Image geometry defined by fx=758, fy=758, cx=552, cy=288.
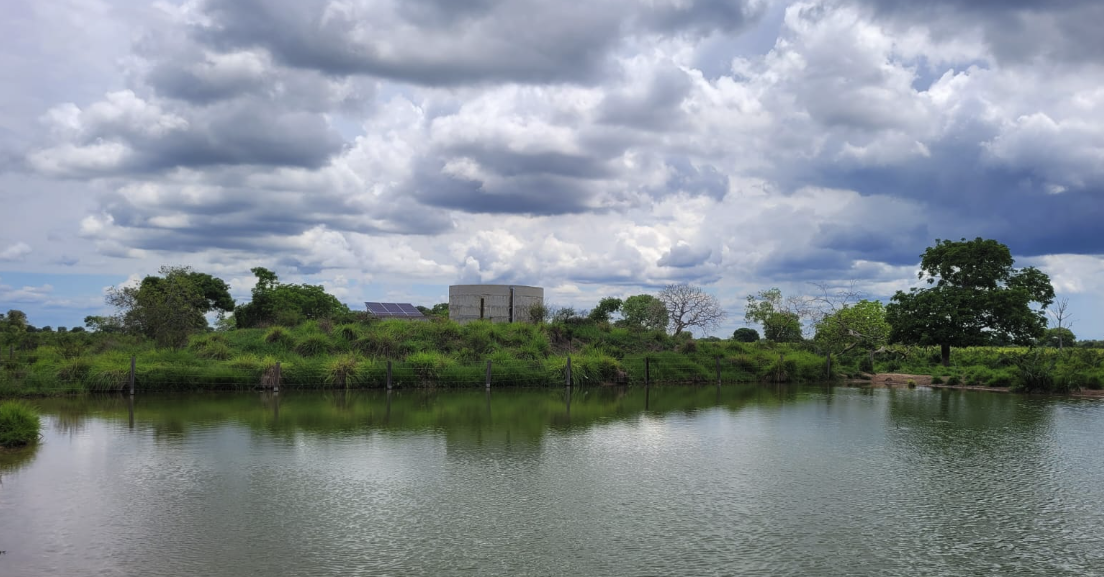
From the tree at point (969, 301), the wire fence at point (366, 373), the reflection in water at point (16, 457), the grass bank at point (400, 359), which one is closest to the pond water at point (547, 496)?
the reflection in water at point (16, 457)

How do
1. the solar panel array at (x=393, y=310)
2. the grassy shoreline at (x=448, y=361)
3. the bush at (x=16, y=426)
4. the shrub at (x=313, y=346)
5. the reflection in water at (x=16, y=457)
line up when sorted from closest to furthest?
the reflection in water at (x=16, y=457) → the bush at (x=16, y=426) → the grassy shoreline at (x=448, y=361) → the shrub at (x=313, y=346) → the solar panel array at (x=393, y=310)

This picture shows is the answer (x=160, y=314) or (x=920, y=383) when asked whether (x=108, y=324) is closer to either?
(x=160, y=314)

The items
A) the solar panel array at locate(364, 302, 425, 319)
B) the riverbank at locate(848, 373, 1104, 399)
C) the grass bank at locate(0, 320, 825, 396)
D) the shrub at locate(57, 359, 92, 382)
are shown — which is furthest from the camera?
the solar panel array at locate(364, 302, 425, 319)

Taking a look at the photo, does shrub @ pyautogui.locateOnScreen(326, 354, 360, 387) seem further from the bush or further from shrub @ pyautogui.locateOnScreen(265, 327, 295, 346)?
the bush

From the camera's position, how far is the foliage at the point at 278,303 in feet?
166

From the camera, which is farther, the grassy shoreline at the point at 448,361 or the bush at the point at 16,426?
the grassy shoreline at the point at 448,361

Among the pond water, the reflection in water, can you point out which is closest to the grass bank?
the pond water

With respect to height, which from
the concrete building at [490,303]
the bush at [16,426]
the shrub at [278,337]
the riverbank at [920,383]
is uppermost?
the concrete building at [490,303]

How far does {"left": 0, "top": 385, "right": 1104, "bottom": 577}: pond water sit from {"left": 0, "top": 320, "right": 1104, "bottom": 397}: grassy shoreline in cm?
666

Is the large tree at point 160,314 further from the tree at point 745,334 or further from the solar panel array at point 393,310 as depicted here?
the tree at point 745,334

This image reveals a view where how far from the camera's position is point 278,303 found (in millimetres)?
51750

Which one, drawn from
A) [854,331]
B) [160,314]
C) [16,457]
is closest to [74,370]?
[160,314]

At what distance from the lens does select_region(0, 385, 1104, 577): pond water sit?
720cm

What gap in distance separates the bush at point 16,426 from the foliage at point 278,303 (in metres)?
34.1
